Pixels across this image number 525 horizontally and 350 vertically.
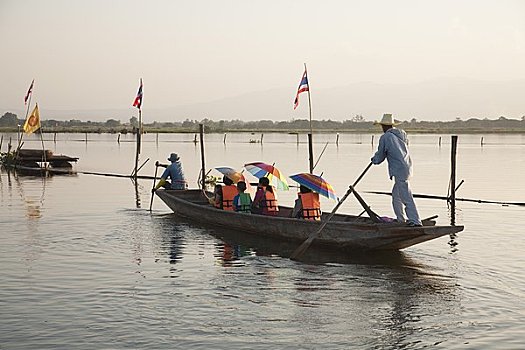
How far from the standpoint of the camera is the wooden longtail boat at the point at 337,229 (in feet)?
42.9

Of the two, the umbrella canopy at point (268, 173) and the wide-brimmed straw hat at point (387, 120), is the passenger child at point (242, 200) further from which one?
the wide-brimmed straw hat at point (387, 120)

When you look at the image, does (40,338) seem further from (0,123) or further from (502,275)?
(0,123)

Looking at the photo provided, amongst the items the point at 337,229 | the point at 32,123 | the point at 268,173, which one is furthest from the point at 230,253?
the point at 32,123

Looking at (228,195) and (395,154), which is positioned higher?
(395,154)

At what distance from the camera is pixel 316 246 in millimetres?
14570

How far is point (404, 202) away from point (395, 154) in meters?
0.89

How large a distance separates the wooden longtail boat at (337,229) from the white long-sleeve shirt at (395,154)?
960 millimetres

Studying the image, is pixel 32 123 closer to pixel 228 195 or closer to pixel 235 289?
pixel 228 195

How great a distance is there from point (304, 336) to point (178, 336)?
1543mm

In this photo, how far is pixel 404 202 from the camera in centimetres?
1327

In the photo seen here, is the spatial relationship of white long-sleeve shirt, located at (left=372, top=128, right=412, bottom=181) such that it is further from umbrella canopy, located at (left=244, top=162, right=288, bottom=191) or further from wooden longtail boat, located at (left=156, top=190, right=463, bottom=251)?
umbrella canopy, located at (left=244, top=162, right=288, bottom=191)

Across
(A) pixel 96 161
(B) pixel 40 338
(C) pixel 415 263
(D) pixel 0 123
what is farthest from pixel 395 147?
(D) pixel 0 123

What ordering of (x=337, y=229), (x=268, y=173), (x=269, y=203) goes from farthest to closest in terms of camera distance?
(x=268, y=173) → (x=269, y=203) → (x=337, y=229)

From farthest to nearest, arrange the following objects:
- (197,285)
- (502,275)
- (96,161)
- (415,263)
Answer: (96,161)
(415,263)
(502,275)
(197,285)
